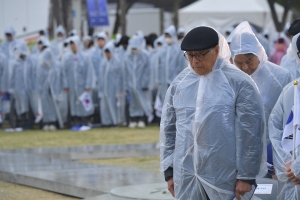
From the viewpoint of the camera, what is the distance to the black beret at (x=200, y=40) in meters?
4.89

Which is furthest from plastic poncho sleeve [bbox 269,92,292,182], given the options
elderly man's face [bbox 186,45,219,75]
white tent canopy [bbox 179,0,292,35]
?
white tent canopy [bbox 179,0,292,35]

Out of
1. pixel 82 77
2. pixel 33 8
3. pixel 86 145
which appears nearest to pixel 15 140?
pixel 86 145

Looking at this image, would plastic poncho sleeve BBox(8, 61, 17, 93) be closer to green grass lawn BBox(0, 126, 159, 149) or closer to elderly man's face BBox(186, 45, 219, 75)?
green grass lawn BBox(0, 126, 159, 149)

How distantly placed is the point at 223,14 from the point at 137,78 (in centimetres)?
1003

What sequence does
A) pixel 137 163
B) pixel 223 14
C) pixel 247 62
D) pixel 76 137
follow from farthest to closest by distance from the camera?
pixel 223 14 < pixel 76 137 < pixel 137 163 < pixel 247 62

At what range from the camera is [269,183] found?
5.86m

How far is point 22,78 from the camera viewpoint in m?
17.5

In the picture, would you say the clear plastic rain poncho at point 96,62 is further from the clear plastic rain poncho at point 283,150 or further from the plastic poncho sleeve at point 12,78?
the clear plastic rain poncho at point 283,150

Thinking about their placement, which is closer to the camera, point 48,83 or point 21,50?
point 48,83

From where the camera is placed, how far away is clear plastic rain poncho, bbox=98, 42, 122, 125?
17.3m

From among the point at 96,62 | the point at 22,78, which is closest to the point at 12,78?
the point at 22,78

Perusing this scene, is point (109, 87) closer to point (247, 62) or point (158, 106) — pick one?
point (158, 106)

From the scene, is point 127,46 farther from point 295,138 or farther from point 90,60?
point 295,138

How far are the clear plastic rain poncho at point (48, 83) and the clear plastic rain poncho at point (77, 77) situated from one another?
249 mm
